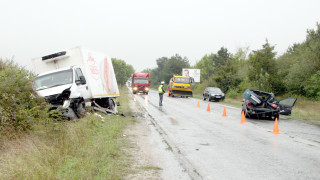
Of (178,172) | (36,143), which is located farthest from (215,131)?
(36,143)

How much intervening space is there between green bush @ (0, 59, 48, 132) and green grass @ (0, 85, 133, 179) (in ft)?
1.05

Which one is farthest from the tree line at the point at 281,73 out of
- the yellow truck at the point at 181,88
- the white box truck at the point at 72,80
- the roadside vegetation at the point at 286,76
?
the white box truck at the point at 72,80

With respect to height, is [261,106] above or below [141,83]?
below

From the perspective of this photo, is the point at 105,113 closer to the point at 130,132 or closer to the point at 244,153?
the point at 130,132

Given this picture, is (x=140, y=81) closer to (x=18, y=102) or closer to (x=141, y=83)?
(x=141, y=83)

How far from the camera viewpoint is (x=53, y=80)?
11383mm

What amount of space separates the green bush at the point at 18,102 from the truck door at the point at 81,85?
3.08 metres

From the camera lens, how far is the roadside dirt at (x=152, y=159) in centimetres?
515

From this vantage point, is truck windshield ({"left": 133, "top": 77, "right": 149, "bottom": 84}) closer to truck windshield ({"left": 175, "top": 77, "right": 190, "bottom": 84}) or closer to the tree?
truck windshield ({"left": 175, "top": 77, "right": 190, "bottom": 84})

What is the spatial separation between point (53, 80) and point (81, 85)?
110cm

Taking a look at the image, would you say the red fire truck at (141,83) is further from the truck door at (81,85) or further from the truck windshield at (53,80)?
the truck windshield at (53,80)

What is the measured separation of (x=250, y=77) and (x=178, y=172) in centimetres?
3005

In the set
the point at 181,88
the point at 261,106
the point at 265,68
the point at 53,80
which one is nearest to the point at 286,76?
the point at 265,68

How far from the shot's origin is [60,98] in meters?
10.4
